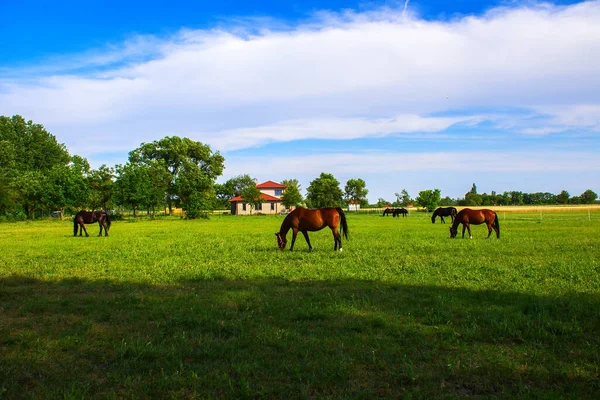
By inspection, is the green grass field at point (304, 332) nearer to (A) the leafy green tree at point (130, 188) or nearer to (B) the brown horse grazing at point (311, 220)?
(B) the brown horse grazing at point (311, 220)

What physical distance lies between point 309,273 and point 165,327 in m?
5.62

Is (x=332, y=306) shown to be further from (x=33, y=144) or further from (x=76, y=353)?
(x=33, y=144)

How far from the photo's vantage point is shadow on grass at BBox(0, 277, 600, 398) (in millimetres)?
4621

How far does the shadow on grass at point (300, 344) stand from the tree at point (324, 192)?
103915mm

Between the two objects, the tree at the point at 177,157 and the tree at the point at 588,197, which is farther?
the tree at the point at 588,197

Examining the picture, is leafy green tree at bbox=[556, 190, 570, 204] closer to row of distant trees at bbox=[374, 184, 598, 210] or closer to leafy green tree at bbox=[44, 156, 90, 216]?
row of distant trees at bbox=[374, 184, 598, 210]

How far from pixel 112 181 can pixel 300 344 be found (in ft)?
225

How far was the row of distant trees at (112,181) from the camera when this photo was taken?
57.2 metres

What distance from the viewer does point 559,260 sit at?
523 inches

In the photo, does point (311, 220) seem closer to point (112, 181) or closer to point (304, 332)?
point (304, 332)

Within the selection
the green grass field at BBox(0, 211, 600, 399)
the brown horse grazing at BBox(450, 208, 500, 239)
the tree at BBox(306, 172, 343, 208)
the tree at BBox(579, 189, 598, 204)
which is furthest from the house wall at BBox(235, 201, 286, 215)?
the tree at BBox(579, 189, 598, 204)

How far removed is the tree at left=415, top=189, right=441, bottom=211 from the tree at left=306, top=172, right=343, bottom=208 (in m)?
26.0

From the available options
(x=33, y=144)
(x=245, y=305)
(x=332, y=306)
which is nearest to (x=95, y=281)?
(x=245, y=305)

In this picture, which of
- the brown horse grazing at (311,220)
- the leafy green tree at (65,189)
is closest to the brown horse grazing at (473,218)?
the brown horse grazing at (311,220)
